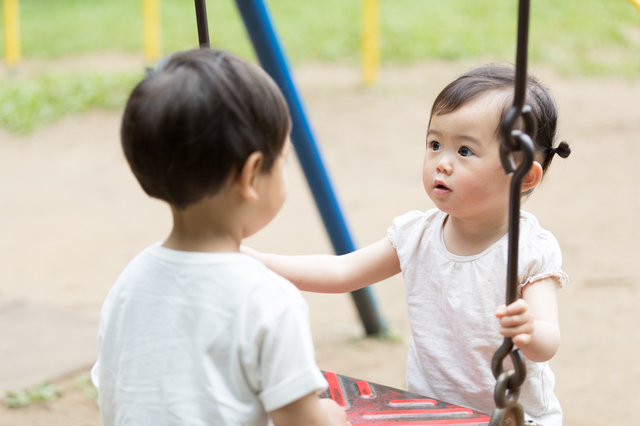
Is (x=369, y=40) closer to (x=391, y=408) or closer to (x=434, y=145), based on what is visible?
(x=434, y=145)

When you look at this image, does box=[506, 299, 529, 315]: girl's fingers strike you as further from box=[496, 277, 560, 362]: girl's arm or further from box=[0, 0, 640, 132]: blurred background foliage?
box=[0, 0, 640, 132]: blurred background foliage

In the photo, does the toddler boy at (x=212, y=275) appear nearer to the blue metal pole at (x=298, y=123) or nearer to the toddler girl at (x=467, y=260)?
the toddler girl at (x=467, y=260)

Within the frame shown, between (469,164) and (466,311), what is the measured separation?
1.01 feet

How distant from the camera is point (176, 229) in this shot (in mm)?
1074

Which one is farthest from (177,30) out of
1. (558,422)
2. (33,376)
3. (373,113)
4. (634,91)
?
(558,422)

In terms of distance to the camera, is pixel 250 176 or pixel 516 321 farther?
pixel 516 321

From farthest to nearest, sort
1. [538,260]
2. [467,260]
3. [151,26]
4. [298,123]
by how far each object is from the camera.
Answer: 1. [151,26]
2. [298,123]
3. [467,260]
4. [538,260]

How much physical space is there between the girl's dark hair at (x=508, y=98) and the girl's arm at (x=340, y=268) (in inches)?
14.0

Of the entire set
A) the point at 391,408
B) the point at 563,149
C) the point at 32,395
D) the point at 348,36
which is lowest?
the point at 32,395

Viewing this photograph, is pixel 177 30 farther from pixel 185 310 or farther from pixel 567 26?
pixel 185 310

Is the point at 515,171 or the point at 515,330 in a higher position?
the point at 515,171

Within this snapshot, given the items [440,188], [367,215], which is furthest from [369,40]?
[440,188]

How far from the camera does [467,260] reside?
1.47 meters

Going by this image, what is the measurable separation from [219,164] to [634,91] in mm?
7949
